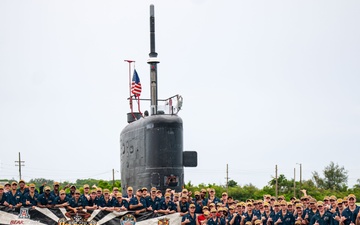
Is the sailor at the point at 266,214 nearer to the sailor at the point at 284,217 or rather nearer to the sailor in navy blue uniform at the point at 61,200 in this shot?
the sailor at the point at 284,217

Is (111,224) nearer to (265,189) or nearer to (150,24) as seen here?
(150,24)

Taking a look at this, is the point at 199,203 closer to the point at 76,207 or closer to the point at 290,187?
the point at 76,207

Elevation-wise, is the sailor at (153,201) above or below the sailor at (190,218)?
above

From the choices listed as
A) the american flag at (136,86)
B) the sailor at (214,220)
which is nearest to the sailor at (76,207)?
the sailor at (214,220)

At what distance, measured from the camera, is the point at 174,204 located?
71.1 feet

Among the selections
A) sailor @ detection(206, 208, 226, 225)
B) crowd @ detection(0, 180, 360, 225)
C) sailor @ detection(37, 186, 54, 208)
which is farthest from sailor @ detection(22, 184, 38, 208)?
sailor @ detection(206, 208, 226, 225)

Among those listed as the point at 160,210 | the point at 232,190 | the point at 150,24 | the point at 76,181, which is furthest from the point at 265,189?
the point at 160,210

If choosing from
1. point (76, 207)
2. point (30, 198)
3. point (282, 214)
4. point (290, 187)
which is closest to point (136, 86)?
point (76, 207)

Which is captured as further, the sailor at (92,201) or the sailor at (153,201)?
the sailor at (153,201)

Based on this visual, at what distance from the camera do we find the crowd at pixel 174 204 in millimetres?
20078

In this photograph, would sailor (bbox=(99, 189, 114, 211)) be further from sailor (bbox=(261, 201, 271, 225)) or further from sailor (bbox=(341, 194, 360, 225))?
sailor (bbox=(341, 194, 360, 225))

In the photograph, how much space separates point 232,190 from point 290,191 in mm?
7483

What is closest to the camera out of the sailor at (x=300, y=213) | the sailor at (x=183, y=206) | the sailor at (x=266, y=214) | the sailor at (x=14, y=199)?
the sailor at (x=300, y=213)

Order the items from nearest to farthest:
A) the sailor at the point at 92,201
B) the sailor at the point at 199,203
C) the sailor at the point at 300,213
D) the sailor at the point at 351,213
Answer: the sailor at the point at 351,213 → the sailor at the point at 300,213 → the sailor at the point at 92,201 → the sailor at the point at 199,203
